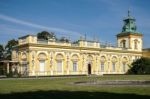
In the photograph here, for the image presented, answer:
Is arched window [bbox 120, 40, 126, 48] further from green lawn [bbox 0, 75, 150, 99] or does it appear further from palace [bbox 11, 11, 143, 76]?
green lawn [bbox 0, 75, 150, 99]

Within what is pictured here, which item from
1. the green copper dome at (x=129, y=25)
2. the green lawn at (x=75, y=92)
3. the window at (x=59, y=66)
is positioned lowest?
the green lawn at (x=75, y=92)

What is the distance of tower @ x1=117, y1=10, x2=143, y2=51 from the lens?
2562 inches

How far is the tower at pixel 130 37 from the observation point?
65062mm

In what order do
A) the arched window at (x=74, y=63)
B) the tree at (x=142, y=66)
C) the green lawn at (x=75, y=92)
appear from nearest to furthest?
the green lawn at (x=75, y=92), the arched window at (x=74, y=63), the tree at (x=142, y=66)

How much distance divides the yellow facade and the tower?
3.11 m

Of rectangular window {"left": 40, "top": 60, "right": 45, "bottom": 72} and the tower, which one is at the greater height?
the tower

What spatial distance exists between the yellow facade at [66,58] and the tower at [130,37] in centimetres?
311

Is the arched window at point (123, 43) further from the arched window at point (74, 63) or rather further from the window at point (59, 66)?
the window at point (59, 66)

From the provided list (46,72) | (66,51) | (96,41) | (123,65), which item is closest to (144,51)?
(123,65)

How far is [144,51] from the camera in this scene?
70.2 metres

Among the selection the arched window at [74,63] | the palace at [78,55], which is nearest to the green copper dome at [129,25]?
the palace at [78,55]

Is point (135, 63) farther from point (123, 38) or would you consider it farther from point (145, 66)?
point (123, 38)

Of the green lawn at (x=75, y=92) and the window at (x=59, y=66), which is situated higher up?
the window at (x=59, y=66)

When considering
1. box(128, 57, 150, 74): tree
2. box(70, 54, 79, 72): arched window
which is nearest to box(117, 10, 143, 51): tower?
box(128, 57, 150, 74): tree
